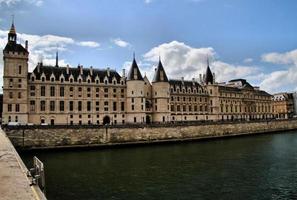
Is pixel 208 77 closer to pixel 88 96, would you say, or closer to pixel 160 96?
pixel 160 96

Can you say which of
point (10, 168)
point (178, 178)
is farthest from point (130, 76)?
point (10, 168)

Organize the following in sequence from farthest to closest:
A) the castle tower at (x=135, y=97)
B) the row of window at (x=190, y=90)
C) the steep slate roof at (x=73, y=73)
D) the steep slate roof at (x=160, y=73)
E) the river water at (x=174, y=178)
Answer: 1. the row of window at (x=190, y=90)
2. the steep slate roof at (x=160, y=73)
3. the castle tower at (x=135, y=97)
4. the steep slate roof at (x=73, y=73)
5. the river water at (x=174, y=178)

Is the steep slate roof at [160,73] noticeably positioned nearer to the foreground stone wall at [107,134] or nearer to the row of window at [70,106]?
the row of window at [70,106]

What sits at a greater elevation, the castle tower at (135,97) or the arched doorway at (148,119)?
the castle tower at (135,97)

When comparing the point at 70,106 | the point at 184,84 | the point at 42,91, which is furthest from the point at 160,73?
the point at 42,91

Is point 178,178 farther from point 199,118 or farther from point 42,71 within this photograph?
point 199,118

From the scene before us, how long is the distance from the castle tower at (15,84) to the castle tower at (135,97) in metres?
21.4

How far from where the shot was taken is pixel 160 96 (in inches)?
2680

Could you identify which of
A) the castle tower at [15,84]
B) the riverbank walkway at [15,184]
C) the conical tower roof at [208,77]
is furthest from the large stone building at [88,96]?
the riverbank walkway at [15,184]

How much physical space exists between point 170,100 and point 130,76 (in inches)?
611

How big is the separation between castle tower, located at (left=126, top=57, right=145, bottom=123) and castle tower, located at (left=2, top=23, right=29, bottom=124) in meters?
21.4

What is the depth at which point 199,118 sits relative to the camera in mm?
80688

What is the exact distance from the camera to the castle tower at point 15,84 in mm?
53219

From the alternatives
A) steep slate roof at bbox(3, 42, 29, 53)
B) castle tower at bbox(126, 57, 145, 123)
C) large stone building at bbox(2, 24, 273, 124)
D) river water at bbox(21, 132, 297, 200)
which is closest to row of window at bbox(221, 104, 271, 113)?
large stone building at bbox(2, 24, 273, 124)
